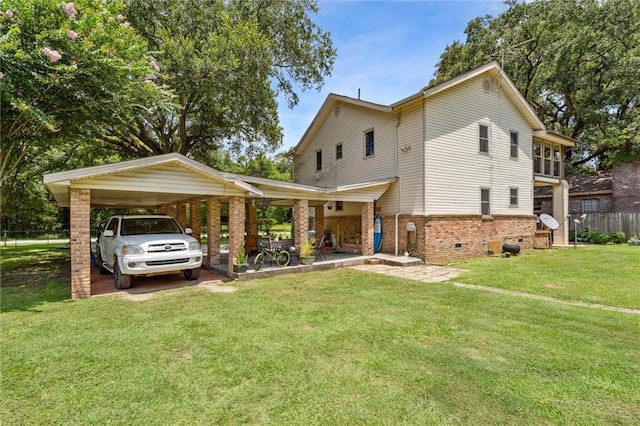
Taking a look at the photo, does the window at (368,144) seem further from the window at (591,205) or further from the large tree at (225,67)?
the window at (591,205)

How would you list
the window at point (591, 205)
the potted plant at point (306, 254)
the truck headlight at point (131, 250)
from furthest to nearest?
the window at point (591, 205)
the potted plant at point (306, 254)
the truck headlight at point (131, 250)

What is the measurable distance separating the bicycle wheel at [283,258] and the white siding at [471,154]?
5.89m

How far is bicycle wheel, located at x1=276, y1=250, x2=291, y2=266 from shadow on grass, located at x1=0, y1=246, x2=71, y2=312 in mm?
5632

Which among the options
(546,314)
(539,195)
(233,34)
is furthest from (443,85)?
(539,195)

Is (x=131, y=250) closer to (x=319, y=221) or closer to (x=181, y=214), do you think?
(x=181, y=214)

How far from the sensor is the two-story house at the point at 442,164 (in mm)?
12891

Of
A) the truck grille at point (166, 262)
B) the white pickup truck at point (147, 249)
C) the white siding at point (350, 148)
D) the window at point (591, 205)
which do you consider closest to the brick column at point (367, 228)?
the white siding at point (350, 148)

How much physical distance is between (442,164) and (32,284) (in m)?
14.4

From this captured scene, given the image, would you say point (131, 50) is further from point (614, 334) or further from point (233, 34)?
point (614, 334)

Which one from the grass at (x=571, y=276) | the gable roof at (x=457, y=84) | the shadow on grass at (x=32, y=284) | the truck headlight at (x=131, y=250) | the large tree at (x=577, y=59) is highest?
the large tree at (x=577, y=59)

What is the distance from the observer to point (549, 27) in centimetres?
2402

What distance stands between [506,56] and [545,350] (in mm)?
26670

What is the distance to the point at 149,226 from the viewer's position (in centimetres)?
910

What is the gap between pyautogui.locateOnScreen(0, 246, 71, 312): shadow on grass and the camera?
686 centimetres
